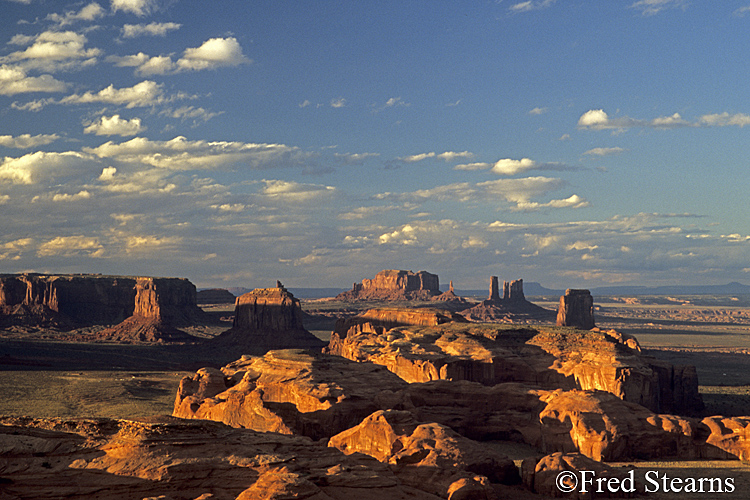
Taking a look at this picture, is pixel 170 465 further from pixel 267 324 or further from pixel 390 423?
pixel 267 324

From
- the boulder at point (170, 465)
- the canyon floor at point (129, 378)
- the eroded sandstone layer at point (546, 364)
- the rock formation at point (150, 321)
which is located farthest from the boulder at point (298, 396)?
the rock formation at point (150, 321)

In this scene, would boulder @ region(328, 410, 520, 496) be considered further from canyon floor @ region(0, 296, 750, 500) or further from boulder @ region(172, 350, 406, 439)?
canyon floor @ region(0, 296, 750, 500)

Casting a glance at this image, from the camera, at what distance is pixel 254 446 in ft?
100

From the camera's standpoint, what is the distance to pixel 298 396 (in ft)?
181

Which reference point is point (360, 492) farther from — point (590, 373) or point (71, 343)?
point (71, 343)

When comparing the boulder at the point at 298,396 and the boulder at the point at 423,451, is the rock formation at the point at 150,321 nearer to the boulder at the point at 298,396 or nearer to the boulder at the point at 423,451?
the boulder at the point at 298,396

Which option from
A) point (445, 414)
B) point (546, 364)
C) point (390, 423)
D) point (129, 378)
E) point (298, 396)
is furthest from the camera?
point (129, 378)

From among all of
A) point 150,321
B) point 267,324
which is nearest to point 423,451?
point 267,324

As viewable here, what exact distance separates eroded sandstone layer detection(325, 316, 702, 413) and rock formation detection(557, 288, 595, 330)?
89356 millimetres

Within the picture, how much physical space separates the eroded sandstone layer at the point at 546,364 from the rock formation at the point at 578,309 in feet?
293

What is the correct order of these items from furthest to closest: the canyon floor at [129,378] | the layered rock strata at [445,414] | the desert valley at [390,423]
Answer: the canyon floor at [129,378] → the layered rock strata at [445,414] → the desert valley at [390,423]

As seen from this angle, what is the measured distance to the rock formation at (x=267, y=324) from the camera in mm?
153125

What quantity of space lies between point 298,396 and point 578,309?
136 m

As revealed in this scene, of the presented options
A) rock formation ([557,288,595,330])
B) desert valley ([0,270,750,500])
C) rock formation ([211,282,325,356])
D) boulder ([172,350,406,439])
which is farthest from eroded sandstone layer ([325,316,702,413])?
rock formation ([557,288,595,330])
